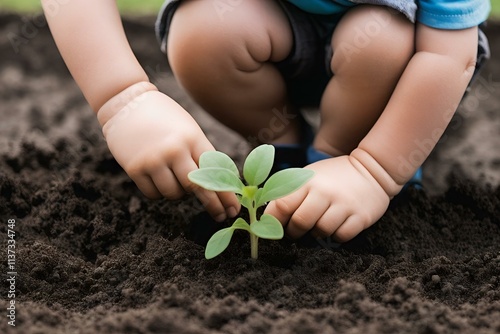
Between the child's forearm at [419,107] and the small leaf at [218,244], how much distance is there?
1.13 feet

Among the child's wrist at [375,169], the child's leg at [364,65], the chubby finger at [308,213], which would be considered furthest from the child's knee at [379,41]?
the chubby finger at [308,213]

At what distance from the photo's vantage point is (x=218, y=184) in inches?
46.6

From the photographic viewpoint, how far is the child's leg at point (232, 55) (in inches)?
60.7

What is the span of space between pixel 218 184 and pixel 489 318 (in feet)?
1.53

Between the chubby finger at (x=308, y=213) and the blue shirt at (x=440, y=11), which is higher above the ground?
the blue shirt at (x=440, y=11)

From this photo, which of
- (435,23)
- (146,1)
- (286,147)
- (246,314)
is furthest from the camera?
(146,1)

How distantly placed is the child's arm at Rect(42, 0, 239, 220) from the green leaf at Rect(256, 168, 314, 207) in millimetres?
130

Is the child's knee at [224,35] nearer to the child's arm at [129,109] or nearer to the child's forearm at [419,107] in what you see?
the child's arm at [129,109]

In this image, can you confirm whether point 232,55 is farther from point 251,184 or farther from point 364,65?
point 251,184

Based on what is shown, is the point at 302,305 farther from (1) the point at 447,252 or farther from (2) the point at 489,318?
(1) the point at 447,252

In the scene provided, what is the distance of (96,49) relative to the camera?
1.40 meters

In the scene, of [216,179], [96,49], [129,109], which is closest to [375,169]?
[216,179]

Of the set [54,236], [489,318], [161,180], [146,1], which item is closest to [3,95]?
[146,1]

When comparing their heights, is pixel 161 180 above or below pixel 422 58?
below
